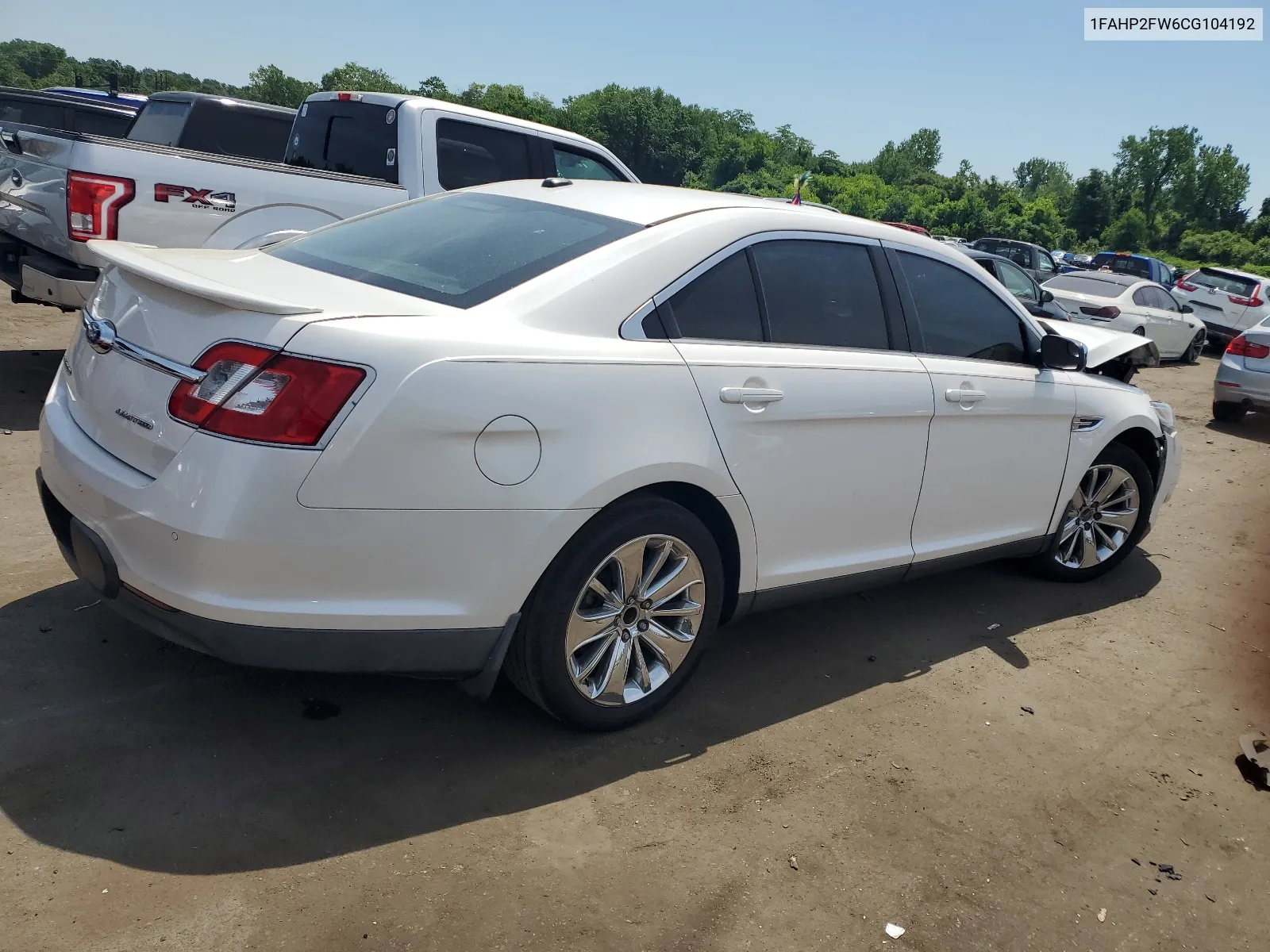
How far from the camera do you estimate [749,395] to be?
135 inches

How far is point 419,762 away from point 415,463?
1.02 m

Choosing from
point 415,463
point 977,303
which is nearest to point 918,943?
point 415,463

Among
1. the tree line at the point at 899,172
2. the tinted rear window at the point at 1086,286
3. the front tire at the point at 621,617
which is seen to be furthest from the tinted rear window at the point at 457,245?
the tree line at the point at 899,172

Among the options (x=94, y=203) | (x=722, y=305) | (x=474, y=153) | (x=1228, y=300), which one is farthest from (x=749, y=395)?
(x=1228, y=300)

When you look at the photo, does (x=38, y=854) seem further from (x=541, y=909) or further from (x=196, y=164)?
(x=196, y=164)

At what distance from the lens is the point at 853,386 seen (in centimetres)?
378

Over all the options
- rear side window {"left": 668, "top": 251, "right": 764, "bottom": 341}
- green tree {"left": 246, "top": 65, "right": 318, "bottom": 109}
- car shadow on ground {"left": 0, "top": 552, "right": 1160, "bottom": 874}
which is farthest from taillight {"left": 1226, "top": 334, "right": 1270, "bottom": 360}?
green tree {"left": 246, "top": 65, "right": 318, "bottom": 109}

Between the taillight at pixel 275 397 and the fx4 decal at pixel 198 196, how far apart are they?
4.36m

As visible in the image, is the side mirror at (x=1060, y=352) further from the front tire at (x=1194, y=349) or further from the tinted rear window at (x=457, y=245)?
the front tire at (x=1194, y=349)

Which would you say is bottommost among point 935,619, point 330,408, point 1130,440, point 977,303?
point 935,619

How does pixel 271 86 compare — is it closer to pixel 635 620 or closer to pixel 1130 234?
pixel 1130 234

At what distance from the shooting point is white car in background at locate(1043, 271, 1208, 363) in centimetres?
1543

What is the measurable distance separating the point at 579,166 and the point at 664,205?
523 cm

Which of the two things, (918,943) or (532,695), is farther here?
(532,695)
